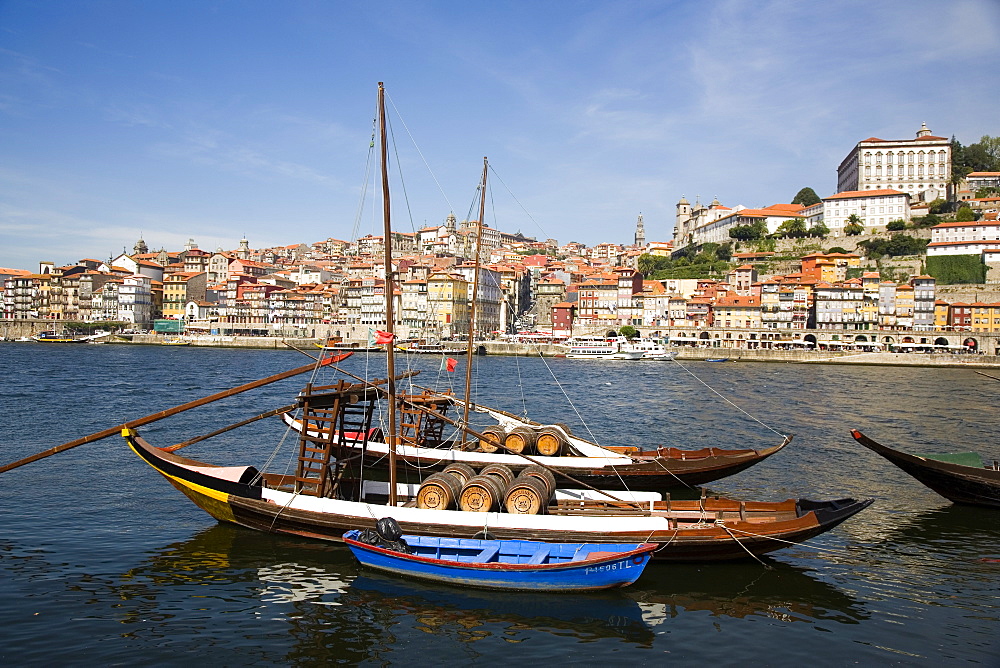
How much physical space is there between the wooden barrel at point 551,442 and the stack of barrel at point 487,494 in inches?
191

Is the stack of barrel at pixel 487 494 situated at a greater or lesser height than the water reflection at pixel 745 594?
greater

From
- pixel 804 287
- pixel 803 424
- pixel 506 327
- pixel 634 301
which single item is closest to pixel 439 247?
pixel 506 327

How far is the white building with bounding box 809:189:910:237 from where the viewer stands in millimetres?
97438

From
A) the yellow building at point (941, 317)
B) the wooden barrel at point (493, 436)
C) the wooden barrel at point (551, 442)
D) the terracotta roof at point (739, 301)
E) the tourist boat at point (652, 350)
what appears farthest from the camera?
the terracotta roof at point (739, 301)

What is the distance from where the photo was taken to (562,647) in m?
8.91

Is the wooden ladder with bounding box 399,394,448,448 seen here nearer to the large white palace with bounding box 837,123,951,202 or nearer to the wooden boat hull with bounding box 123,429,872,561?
the wooden boat hull with bounding box 123,429,872,561

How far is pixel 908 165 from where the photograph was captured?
103 meters

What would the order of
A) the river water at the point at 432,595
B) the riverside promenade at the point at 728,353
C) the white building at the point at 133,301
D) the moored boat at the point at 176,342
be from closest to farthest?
the river water at the point at 432,595
the riverside promenade at the point at 728,353
the moored boat at the point at 176,342
the white building at the point at 133,301

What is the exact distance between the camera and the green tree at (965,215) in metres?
88.2

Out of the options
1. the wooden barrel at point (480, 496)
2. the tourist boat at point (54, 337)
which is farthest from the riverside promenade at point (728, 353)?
the wooden barrel at point (480, 496)

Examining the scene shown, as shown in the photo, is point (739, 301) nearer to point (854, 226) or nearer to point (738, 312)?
point (738, 312)

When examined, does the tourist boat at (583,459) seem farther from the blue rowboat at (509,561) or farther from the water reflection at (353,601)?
the blue rowboat at (509,561)

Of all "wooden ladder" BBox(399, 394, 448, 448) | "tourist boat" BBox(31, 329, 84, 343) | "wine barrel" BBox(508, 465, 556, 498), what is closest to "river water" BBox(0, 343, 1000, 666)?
"wine barrel" BBox(508, 465, 556, 498)

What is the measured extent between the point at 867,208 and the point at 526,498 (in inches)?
4094
